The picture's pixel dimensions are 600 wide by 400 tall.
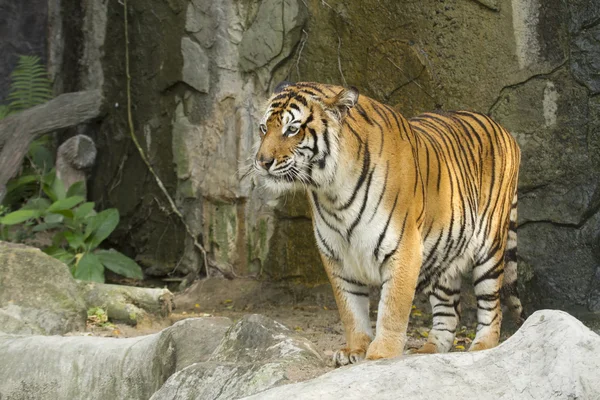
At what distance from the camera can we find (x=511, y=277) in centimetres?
526

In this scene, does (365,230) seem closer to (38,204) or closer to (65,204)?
(65,204)

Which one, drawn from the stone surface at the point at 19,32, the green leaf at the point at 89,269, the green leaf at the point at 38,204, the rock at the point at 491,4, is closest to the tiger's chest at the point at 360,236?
the rock at the point at 491,4

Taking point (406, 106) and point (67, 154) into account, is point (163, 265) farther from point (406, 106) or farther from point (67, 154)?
point (406, 106)

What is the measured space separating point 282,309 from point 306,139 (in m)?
2.82

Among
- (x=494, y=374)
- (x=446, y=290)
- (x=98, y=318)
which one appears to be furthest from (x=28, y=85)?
(x=494, y=374)

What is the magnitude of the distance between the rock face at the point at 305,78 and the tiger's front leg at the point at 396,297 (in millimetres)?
2067

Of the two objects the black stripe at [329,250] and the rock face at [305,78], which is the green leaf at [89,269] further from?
the black stripe at [329,250]

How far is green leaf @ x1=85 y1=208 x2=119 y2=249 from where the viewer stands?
741 cm

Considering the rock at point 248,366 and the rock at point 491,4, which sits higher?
the rock at point 491,4

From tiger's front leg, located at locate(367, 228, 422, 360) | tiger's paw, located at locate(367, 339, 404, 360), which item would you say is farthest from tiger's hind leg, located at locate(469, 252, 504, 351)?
tiger's paw, located at locate(367, 339, 404, 360)

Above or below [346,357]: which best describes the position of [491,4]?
above

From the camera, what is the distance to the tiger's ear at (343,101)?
4137mm

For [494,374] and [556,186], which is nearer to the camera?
[494,374]

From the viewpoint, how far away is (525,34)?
598 cm
